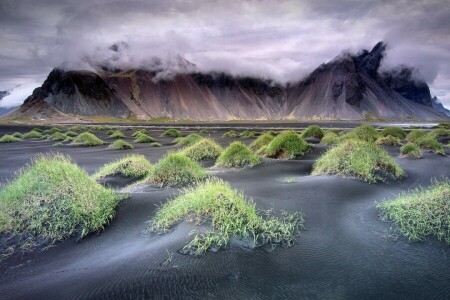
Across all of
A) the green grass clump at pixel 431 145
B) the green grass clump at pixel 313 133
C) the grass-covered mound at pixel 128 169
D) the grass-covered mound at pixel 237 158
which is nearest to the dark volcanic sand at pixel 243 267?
the grass-covered mound at pixel 128 169

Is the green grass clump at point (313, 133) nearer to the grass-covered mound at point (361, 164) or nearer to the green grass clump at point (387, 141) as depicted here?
the green grass clump at point (387, 141)

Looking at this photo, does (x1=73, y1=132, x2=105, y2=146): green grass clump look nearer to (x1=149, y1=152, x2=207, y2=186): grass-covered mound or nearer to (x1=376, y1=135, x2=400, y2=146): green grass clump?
(x1=149, y1=152, x2=207, y2=186): grass-covered mound

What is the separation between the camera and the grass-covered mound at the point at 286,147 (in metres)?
29.3

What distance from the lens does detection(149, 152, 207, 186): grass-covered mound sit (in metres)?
17.4

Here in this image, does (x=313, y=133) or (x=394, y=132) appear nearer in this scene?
(x=313, y=133)

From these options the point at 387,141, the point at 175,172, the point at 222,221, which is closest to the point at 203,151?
the point at 175,172

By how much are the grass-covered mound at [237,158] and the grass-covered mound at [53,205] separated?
12147 mm

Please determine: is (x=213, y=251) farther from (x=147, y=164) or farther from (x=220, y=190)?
(x=147, y=164)

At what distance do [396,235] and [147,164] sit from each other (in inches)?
584

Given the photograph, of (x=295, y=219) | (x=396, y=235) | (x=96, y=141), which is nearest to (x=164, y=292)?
(x=295, y=219)

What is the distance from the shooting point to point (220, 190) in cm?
1130

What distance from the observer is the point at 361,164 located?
18.0m

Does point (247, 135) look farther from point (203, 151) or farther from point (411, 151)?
point (411, 151)

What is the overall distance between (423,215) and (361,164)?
23.4ft
